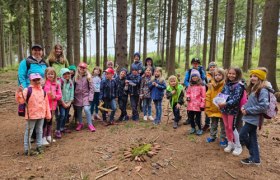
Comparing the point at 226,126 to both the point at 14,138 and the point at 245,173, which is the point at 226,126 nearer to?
the point at 245,173

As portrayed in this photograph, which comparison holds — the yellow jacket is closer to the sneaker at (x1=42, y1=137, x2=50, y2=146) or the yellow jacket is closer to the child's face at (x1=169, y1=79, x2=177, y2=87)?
the child's face at (x1=169, y1=79, x2=177, y2=87)

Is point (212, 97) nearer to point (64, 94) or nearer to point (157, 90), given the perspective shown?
point (157, 90)

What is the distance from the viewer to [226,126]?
5.02 metres

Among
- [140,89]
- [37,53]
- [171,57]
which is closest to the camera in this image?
[37,53]

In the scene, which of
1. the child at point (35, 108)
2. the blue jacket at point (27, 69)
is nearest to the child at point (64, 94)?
the blue jacket at point (27, 69)

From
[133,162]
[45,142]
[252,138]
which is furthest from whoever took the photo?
[45,142]

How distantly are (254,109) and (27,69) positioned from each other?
5133mm

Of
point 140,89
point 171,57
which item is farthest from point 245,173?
point 171,57

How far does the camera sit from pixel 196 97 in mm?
5996

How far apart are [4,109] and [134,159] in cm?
712

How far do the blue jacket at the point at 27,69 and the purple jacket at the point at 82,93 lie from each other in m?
1.10

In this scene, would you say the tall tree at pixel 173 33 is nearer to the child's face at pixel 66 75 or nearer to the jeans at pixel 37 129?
the child's face at pixel 66 75

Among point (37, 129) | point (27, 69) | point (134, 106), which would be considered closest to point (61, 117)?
point (37, 129)

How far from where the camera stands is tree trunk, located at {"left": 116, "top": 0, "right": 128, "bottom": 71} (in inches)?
324
